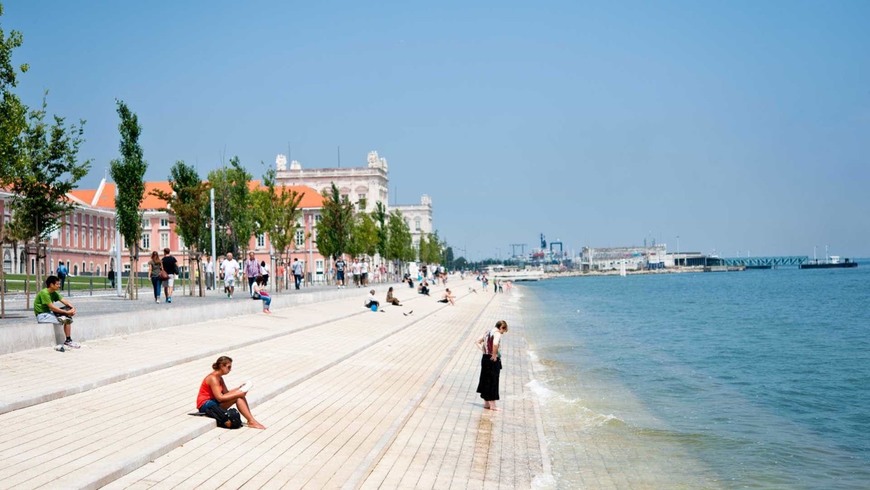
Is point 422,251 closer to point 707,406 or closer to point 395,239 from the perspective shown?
point 395,239

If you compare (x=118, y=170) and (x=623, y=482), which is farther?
(x=118, y=170)

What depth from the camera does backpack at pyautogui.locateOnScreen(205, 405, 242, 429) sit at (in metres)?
11.1

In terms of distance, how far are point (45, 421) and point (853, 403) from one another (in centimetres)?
1870

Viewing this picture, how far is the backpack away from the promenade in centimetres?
13

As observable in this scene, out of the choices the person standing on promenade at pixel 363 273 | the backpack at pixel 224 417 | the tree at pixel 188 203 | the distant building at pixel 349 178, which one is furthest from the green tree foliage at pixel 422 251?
the backpack at pixel 224 417

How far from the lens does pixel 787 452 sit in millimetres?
15586

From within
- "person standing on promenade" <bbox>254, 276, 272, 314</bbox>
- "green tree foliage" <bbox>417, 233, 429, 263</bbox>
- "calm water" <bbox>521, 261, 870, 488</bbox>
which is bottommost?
"calm water" <bbox>521, 261, 870, 488</bbox>

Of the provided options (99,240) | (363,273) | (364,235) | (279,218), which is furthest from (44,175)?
(99,240)

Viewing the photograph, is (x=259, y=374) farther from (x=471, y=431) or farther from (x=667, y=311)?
(x=667, y=311)

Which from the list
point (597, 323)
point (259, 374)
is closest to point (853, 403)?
point (259, 374)

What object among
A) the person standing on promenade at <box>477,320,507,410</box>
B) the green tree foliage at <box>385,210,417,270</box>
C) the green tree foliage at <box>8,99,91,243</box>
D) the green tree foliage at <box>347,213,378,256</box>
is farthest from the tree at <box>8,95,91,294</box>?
the green tree foliage at <box>385,210,417,270</box>

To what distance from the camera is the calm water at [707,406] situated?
1382cm

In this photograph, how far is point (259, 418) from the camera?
12195mm

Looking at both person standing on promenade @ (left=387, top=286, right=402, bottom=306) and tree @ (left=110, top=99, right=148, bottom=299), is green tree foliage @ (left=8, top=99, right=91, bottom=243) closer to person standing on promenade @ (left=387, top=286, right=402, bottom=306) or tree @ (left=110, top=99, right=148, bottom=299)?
tree @ (left=110, top=99, right=148, bottom=299)
